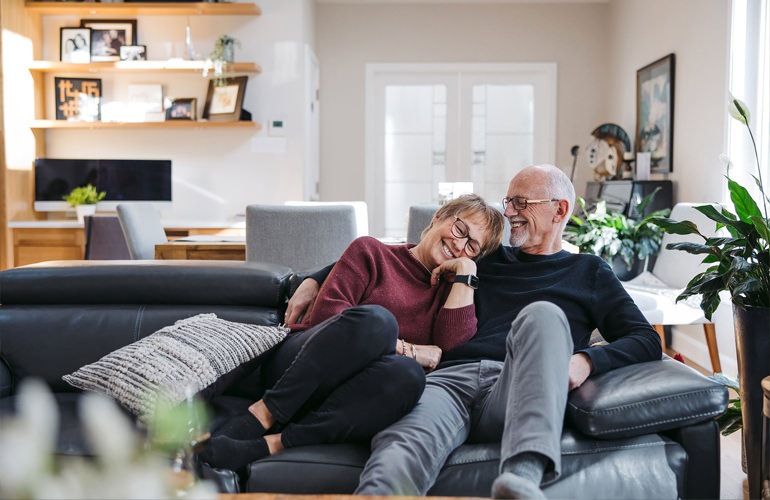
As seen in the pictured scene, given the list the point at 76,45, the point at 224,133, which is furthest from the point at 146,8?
the point at 224,133

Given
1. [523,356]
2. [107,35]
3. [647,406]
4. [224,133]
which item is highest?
[107,35]

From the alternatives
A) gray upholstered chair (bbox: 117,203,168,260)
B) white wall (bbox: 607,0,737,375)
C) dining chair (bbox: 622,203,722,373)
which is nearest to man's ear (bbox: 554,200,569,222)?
dining chair (bbox: 622,203,722,373)

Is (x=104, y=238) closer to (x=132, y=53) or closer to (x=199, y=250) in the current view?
(x=199, y=250)

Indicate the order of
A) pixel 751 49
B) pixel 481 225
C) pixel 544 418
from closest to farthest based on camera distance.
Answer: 1. pixel 544 418
2. pixel 481 225
3. pixel 751 49

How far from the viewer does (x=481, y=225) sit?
7.91 feet

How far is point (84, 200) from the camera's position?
5.91 meters

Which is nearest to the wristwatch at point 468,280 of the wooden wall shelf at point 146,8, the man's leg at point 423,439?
the man's leg at point 423,439

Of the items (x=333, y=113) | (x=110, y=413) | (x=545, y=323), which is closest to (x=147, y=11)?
(x=333, y=113)

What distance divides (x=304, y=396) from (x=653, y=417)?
2.68 feet

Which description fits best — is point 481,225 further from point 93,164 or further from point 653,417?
point 93,164

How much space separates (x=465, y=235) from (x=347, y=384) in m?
0.69

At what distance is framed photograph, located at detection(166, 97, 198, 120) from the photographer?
605 centimetres

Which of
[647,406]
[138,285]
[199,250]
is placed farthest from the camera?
[199,250]

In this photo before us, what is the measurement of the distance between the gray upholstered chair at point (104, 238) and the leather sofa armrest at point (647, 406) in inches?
137
